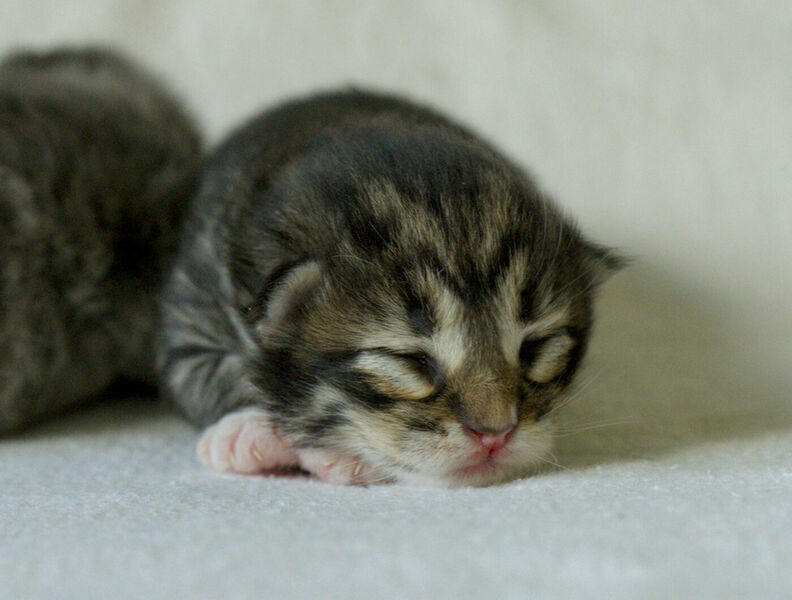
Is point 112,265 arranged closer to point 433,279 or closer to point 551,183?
point 433,279

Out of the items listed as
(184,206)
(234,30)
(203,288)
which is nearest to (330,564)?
(203,288)

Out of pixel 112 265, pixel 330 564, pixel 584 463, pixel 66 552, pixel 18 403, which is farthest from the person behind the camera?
pixel 112 265

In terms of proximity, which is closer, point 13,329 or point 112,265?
point 13,329

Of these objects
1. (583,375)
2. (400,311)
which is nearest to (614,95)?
(583,375)

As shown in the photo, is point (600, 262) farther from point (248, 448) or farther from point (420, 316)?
point (248, 448)

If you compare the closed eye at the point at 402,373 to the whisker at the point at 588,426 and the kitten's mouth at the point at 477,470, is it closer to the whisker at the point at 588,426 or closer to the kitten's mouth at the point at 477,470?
the kitten's mouth at the point at 477,470
